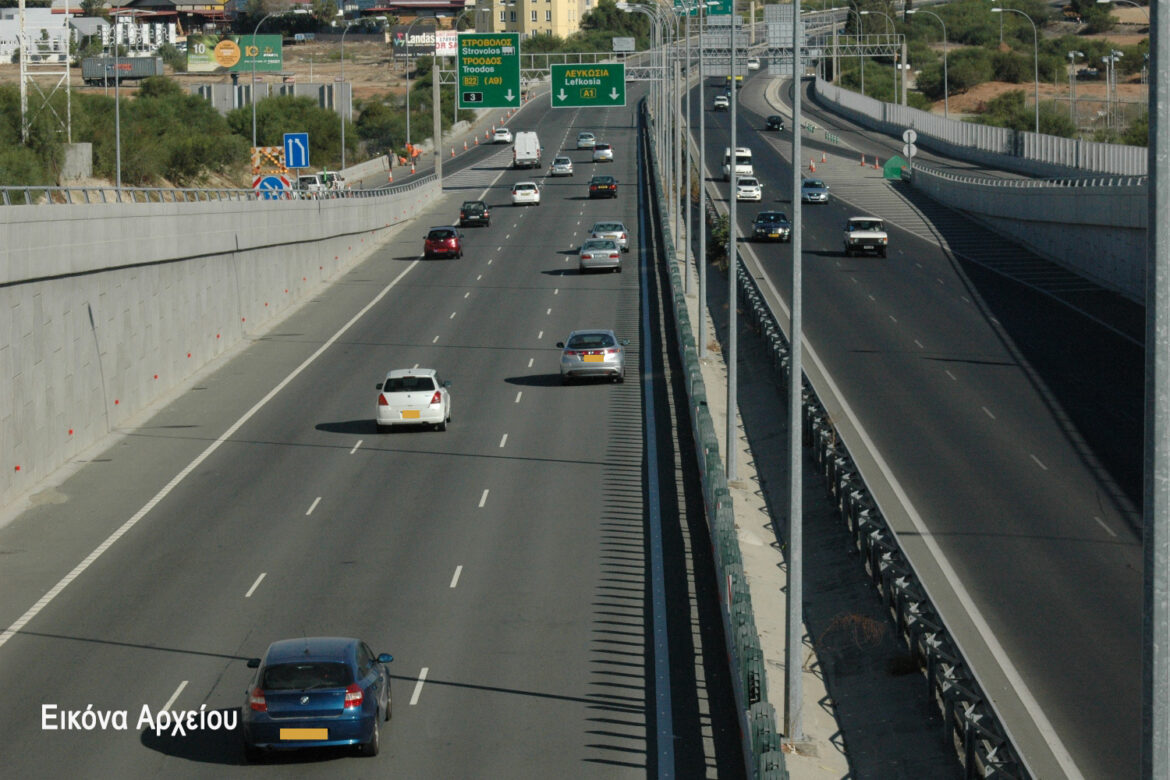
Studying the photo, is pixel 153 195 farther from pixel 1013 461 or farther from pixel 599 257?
pixel 1013 461

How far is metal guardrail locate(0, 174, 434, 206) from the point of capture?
117 feet

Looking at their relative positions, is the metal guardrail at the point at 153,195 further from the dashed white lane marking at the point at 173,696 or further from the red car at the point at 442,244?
the dashed white lane marking at the point at 173,696

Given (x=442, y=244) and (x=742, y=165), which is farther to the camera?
(x=742, y=165)

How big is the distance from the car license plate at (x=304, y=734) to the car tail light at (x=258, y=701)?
31 centimetres

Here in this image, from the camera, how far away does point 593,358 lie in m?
40.0

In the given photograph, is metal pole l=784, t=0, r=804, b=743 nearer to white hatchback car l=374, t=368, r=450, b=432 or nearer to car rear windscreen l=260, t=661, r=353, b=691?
car rear windscreen l=260, t=661, r=353, b=691

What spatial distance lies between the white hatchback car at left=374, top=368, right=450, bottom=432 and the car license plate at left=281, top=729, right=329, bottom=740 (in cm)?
1927

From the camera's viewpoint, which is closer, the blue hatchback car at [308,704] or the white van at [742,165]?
the blue hatchback car at [308,704]

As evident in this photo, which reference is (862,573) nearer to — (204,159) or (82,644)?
(82,644)

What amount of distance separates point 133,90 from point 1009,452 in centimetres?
14193

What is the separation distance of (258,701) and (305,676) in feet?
1.75

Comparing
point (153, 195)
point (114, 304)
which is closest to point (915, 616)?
point (114, 304)

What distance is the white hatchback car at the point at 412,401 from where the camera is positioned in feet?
116

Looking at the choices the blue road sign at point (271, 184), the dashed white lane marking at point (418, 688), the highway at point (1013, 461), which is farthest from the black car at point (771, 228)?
the dashed white lane marking at point (418, 688)
